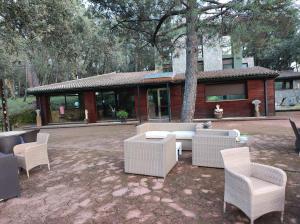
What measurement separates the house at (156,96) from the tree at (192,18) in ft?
12.9

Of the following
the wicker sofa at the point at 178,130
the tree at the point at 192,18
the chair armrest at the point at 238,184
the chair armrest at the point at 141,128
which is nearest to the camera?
the chair armrest at the point at 238,184

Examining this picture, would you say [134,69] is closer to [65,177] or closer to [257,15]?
[257,15]

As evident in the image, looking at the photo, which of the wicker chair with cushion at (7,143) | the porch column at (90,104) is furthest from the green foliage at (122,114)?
the wicker chair with cushion at (7,143)

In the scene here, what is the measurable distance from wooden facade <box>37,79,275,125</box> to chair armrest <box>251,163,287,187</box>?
1117cm

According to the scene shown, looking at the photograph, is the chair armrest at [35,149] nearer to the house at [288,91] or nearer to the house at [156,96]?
the house at [156,96]

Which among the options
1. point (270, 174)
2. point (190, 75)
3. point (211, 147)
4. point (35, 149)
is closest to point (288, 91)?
point (190, 75)

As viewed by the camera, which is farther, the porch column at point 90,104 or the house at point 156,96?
the porch column at point 90,104

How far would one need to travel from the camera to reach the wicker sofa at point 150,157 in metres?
4.48

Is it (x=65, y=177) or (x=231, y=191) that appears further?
(x=65, y=177)

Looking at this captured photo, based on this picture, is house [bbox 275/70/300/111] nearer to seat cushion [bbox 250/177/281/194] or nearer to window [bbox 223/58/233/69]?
window [bbox 223/58/233/69]

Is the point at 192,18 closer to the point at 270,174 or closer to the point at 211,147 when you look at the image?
the point at 211,147

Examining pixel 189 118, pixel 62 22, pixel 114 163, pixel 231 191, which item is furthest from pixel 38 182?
pixel 189 118

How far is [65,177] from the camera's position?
192 inches

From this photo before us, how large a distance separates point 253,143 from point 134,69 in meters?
27.0
